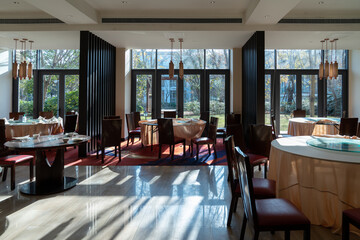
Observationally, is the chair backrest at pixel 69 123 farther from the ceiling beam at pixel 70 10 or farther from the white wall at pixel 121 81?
the white wall at pixel 121 81

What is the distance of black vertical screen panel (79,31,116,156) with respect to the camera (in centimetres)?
626

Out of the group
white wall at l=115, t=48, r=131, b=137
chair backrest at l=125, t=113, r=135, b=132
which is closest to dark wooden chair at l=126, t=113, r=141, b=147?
chair backrest at l=125, t=113, r=135, b=132

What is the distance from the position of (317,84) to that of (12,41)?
34.5ft

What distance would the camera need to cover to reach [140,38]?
23.2 ft

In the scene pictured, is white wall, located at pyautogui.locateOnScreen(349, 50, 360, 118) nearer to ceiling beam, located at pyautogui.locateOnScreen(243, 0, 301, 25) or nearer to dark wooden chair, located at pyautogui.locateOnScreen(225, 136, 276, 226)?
ceiling beam, located at pyautogui.locateOnScreen(243, 0, 301, 25)

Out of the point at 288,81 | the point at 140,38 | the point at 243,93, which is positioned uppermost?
the point at 140,38

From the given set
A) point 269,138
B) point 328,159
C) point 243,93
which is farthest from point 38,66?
point 328,159

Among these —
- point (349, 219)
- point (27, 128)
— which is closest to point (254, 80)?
point (349, 219)

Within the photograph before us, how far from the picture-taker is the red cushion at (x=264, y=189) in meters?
2.50

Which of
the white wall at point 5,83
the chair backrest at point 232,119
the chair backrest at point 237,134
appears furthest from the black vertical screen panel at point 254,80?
the white wall at point 5,83

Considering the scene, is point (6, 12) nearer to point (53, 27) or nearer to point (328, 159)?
point (53, 27)

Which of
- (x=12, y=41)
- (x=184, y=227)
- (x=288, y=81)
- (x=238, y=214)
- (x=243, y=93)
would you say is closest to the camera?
(x=184, y=227)

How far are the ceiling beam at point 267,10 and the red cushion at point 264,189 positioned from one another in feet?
11.7

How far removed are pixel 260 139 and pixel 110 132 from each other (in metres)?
3.26
